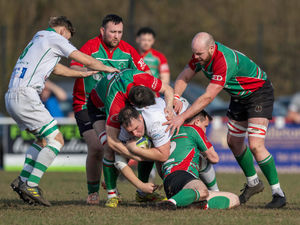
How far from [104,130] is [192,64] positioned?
4.62 feet

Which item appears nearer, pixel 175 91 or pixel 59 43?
pixel 59 43

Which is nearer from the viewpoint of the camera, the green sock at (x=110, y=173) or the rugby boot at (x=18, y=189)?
the rugby boot at (x=18, y=189)

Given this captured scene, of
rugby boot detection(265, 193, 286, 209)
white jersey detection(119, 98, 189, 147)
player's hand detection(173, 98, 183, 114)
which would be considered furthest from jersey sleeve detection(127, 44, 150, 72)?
rugby boot detection(265, 193, 286, 209)

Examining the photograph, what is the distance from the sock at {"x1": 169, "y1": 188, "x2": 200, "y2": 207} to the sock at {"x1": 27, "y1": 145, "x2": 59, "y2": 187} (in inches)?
62.6

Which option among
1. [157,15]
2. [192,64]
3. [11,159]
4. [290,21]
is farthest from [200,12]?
[192,64]

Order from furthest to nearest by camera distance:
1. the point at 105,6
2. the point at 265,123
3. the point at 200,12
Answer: the point at 200,12 < the point at 105,6 < the point at 265,123

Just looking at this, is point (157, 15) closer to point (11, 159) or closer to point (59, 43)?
point (11, 159)

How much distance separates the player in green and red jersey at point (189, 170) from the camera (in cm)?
662

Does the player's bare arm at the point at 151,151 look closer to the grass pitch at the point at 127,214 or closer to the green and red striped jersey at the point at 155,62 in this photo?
the grass pitch at the point at 127,214

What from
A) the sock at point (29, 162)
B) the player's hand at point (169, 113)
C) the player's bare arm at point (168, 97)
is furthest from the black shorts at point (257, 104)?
the sock at point (29, 162)

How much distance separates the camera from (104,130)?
7445mm

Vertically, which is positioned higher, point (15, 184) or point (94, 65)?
point (94, 65)

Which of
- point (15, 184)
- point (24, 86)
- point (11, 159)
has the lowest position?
point (11, 159)

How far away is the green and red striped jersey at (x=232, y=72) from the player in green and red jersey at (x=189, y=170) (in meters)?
0.53
